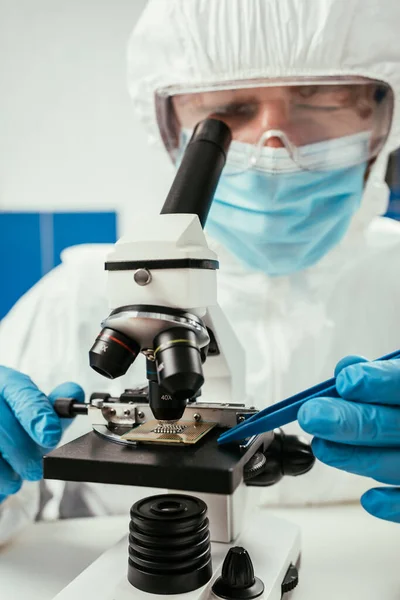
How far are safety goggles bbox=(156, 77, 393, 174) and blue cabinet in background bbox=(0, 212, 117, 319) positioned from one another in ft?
4.60

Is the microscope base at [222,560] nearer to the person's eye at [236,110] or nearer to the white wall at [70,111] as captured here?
the person's eye at [236,110]

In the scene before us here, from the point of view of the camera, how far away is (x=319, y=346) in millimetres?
1605

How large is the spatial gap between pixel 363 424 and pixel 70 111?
90.5 inches

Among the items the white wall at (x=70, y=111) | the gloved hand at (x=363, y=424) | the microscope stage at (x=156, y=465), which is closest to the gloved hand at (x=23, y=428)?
the microscope stage at (x=156, y=465)

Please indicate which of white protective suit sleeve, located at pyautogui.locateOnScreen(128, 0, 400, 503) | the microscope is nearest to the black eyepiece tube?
the microscope

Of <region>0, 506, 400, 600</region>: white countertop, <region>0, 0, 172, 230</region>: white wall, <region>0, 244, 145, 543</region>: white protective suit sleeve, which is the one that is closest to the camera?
<region>0, 506, 400, 600</region>: white countertop

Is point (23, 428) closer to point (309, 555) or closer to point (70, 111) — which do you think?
point (309, 555)

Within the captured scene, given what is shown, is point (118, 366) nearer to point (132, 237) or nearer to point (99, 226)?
point (132, 237)

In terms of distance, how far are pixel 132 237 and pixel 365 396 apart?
0.41m

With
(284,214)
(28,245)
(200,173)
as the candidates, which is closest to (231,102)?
(284,214)

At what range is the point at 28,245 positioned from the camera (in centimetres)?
268

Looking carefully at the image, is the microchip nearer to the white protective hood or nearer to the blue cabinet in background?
the white protective hood

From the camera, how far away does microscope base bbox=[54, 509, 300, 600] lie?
0.84 metres

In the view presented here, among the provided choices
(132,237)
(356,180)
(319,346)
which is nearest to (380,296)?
(319,346)
